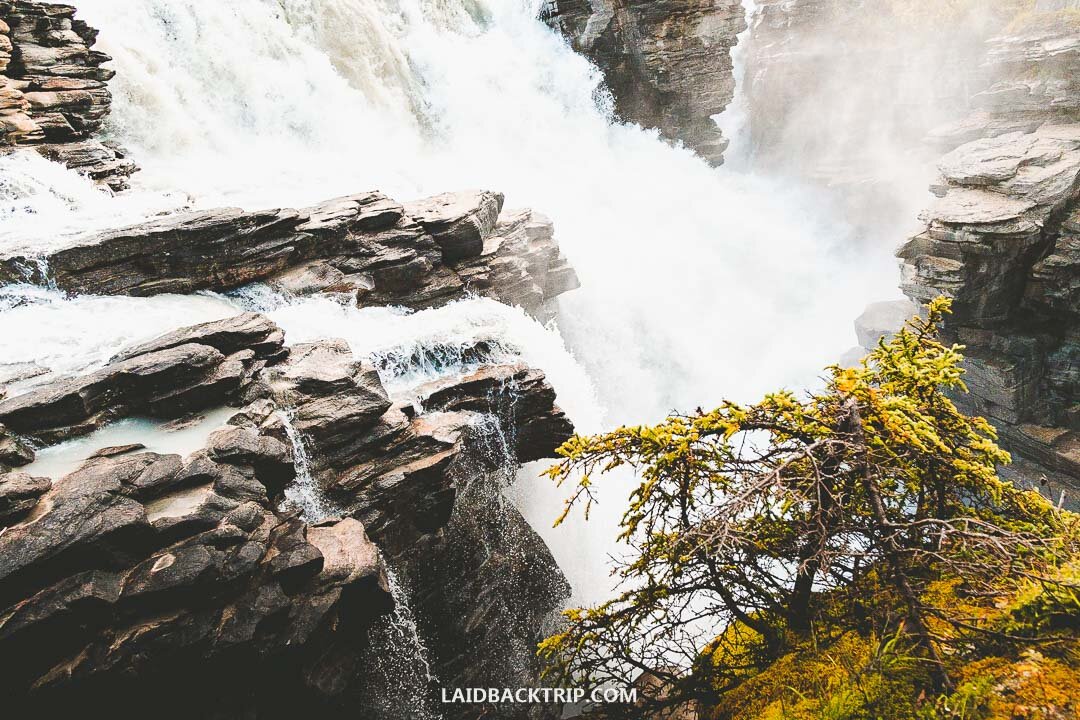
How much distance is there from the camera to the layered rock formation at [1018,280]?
19.4 metres

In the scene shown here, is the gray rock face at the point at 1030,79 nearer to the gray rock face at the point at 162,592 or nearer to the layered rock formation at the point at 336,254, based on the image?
the layered rock formation at the point at 336,254

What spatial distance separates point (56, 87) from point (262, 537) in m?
15.4

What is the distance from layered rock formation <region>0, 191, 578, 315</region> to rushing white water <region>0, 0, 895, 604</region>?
0.59 metres

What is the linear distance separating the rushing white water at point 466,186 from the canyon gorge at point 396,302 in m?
0.13

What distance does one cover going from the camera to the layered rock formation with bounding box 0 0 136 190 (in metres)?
14.0

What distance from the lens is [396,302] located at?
1357 centimetres

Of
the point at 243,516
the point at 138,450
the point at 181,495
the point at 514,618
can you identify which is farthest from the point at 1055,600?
the point at 514,618

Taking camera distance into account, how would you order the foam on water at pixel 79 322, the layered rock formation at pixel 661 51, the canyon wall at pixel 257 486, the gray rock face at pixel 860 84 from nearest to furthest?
the canyon wall at pixel 257 486 < the foam on water at pixel 79 322 < the layered rock formation at pixel 661 51 < the gray rock face at pixel 860 84

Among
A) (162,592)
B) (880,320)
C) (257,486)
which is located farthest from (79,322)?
(880,320)

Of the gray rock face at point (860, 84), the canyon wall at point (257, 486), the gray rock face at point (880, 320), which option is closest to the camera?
the canyon wall at point (257, 486)

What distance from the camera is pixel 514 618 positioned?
10.3 m

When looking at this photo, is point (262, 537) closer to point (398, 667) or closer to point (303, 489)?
point (303, 489)

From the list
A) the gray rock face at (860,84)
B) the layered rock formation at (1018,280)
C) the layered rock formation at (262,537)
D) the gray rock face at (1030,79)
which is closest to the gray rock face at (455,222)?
the layered rock formation at (262,537)

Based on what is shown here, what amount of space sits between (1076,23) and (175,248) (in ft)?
118
